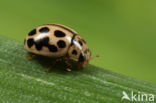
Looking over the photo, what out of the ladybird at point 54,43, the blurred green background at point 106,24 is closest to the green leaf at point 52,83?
the ladybird at point 54,43

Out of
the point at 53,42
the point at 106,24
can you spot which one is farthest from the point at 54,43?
the point at 106,24

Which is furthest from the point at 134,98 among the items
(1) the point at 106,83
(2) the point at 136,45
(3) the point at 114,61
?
(2) the point at 136,45

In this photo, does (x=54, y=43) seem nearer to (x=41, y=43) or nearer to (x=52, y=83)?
(x=41, y=43)

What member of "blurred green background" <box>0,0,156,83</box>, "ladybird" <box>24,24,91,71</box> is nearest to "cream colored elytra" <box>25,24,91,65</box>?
"ladybird" <box>24,24,91,71</box>

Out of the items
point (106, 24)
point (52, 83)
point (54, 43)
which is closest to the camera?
point (52, 83)

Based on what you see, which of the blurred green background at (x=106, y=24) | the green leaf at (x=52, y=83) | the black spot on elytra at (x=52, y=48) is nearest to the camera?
the green leaf at (x=52, y=83)

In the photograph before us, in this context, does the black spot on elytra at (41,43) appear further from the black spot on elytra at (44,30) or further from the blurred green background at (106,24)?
the blurred green background at (106,24)
